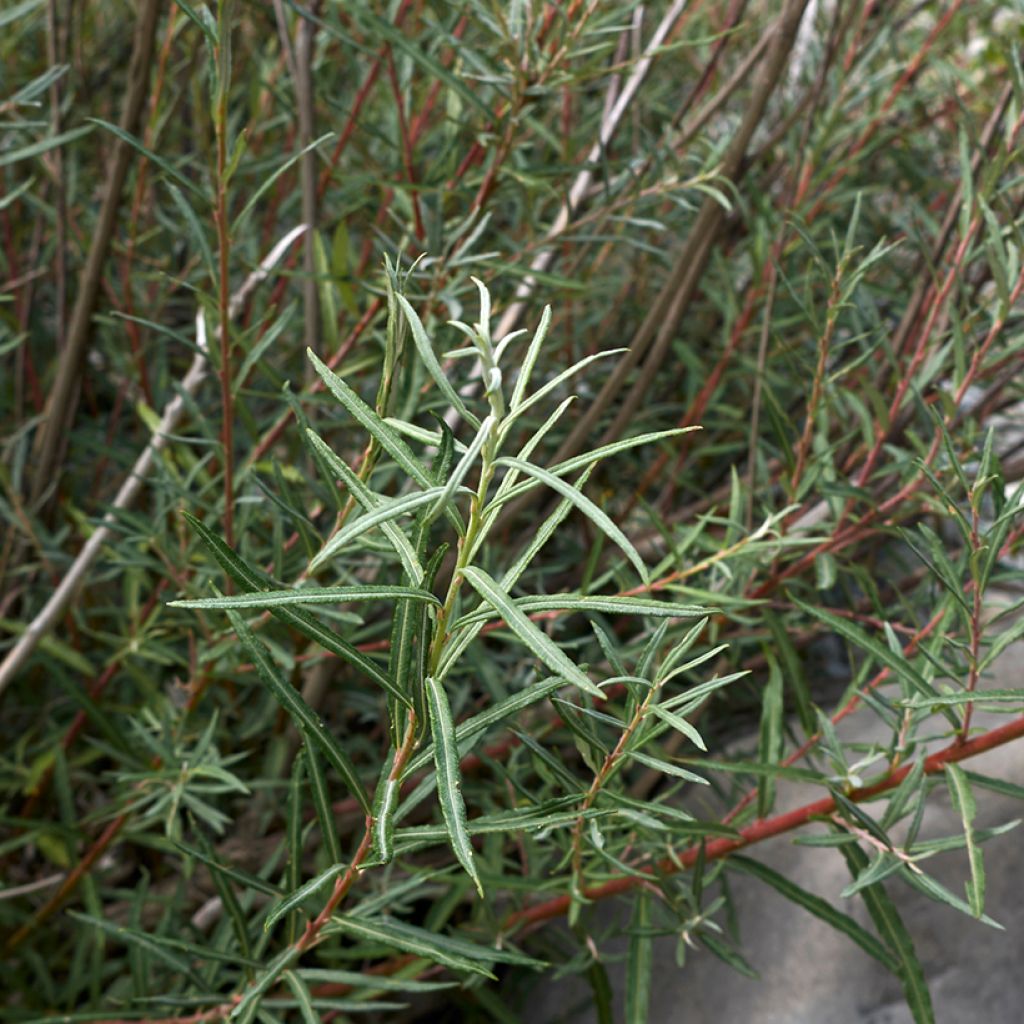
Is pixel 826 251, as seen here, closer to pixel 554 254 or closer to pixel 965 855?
pixel 554 254

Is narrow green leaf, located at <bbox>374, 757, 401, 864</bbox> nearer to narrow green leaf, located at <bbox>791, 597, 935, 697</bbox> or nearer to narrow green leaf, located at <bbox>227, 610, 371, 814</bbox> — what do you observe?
narrow green leaf, located at <bbox>227, 610, 371, 814</bbox>

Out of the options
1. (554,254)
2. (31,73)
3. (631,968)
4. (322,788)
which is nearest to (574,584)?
(554,254)

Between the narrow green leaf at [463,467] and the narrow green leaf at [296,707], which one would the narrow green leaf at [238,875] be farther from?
the narrow green leaf at [463,467]

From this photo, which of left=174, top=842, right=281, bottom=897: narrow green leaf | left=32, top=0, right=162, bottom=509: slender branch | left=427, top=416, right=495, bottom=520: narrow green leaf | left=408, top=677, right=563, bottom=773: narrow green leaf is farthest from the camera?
left=32, top=0, right=162, bottom=509: slender branch

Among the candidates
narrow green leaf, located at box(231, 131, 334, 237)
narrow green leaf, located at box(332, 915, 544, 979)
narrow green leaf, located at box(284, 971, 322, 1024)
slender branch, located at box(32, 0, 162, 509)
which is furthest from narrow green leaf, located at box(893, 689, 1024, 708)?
slender branch, located at box(32, 0, 162, 509)

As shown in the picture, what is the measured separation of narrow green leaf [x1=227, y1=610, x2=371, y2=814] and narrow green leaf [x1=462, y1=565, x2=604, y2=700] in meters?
0.15

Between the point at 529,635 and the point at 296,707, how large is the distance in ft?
0.58

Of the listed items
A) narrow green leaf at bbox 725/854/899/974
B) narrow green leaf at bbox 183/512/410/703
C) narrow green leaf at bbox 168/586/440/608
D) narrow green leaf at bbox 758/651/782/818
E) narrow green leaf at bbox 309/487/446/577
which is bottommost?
narrow green leaf at bbox 725/854/899/974

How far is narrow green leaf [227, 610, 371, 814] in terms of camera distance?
527 millimetres

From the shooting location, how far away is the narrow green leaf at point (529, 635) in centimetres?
40

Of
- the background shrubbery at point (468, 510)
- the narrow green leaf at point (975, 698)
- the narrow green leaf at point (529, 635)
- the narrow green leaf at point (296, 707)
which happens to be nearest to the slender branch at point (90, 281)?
the background shrubbery at point (468, 510)

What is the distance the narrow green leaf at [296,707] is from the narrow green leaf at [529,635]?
0.48 ft

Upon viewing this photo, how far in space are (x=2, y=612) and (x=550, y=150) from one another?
2.49 ft

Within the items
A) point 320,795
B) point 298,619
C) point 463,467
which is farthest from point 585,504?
point 320,795
